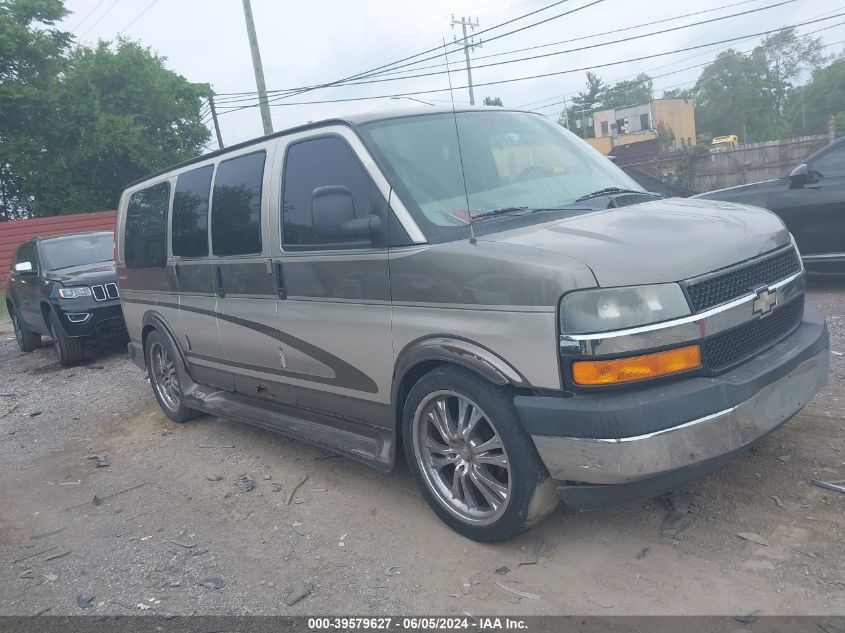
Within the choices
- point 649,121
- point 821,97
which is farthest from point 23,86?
point 821,97

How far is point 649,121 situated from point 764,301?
5827cm

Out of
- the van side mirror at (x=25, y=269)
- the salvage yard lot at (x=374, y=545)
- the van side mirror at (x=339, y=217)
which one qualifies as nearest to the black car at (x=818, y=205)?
the salvage yard lot at (x=374, y=545)

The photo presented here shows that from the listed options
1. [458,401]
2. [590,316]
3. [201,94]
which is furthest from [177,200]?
[201,94]

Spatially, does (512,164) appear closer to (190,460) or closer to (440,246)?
(440,246)

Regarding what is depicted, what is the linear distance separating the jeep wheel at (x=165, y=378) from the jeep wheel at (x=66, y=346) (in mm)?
3385

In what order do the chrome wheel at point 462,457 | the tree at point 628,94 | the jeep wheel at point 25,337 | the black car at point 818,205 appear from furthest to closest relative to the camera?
the tree at point 628,94 → the jeep wheel at point 25,337 → the black car at point 818,205 → the chrome wheel at point 462,457

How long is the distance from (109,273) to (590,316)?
817cm

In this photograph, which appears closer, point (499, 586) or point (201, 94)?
point (499, 586)

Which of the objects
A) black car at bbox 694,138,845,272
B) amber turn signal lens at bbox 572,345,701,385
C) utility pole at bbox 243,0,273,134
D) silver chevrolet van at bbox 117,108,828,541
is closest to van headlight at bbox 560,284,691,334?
silver chevrolet van at bbox 117,108,828,541

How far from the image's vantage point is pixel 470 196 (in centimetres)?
375

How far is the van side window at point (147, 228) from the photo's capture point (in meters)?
5.86

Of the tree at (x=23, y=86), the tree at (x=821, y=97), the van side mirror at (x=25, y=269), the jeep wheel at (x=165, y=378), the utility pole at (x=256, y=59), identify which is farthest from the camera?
the tree at (x=821, y=97)

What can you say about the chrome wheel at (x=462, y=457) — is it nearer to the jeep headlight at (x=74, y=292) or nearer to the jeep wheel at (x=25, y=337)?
the jeep headlight at (x=74, y=292)

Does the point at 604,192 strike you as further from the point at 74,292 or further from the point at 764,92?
the point at 764,92
